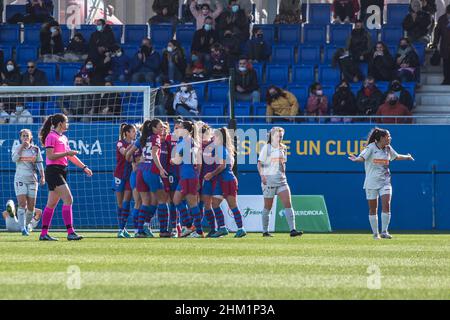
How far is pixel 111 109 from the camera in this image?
28.0 m

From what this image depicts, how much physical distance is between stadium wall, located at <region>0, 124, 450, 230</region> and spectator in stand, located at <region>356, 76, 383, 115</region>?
0.85 m

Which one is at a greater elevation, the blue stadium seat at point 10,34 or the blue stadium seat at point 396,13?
the blue stadium seat at point 396,13

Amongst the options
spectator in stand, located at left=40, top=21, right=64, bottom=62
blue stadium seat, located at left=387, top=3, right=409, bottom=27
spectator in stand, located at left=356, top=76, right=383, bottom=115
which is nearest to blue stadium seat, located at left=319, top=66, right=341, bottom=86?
spectator in stand, located at left=356, top=76, right=383, bottom=115

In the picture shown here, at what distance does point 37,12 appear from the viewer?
3397cm

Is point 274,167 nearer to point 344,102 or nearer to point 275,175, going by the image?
point 275,175

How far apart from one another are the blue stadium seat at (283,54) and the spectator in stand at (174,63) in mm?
2556

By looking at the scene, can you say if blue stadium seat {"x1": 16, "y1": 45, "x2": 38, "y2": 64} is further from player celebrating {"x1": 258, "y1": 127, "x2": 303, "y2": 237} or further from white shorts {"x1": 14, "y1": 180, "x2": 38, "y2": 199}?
player celebrating {"x1": 258, "y1": 127, "x2": 303, "y2": 237}

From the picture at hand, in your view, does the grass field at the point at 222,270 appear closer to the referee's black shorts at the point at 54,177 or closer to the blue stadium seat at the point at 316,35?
the referee's black shorts at the point at 54,177

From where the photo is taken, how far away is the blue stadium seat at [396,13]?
3278cm

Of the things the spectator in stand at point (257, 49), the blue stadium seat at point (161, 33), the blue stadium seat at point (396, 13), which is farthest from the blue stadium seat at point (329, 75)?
the blue stadium seat at point (161, 33)

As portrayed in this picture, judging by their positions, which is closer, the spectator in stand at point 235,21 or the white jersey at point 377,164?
the white jersey at point 377,164
